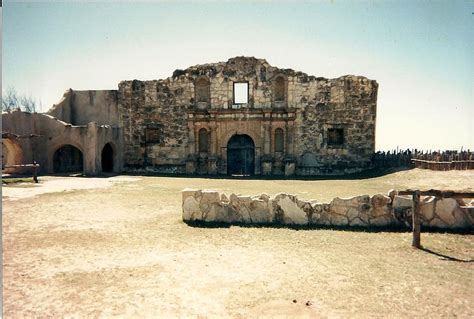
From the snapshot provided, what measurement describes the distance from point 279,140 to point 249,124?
2276mm

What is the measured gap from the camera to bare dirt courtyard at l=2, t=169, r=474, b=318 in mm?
3408

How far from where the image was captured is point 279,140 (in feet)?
70.6

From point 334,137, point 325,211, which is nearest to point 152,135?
point 334,137

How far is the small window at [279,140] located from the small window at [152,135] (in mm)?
8081

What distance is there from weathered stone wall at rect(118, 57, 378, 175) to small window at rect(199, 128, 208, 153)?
31 cm

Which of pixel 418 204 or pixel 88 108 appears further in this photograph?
pixel 88 108

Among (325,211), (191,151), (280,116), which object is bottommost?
(325,211)

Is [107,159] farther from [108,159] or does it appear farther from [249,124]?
[249,124]

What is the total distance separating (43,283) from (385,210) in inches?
243

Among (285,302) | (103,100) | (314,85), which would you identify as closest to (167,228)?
(285,302)

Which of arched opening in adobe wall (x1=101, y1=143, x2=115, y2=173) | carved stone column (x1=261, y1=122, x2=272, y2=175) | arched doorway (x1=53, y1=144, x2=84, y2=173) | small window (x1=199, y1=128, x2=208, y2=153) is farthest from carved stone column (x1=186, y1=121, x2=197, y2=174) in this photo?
arched doorway (x1=53, y1=144, x2=84, y2=173)

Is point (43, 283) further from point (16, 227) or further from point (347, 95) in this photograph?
point (347, 95)

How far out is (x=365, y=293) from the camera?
12.2ft

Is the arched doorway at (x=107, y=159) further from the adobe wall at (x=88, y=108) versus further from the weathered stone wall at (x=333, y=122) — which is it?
the weathered stone wall at (x=333, y=122)
